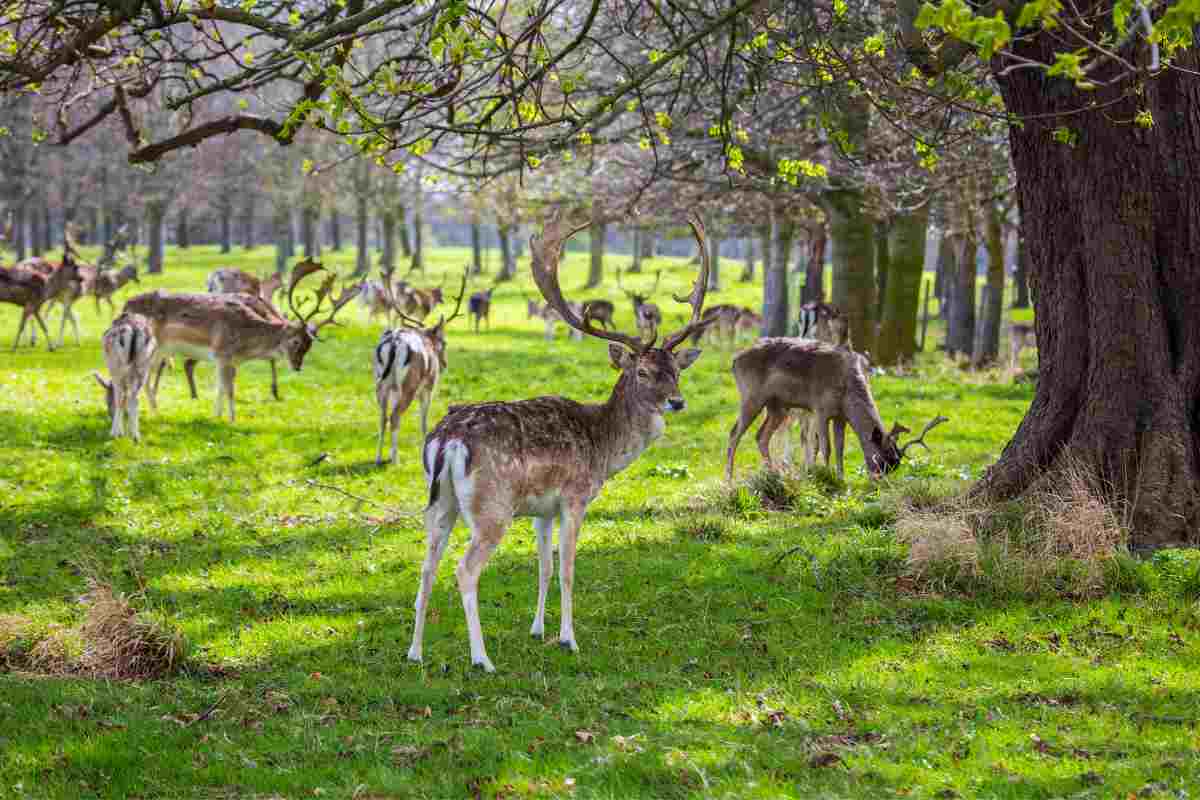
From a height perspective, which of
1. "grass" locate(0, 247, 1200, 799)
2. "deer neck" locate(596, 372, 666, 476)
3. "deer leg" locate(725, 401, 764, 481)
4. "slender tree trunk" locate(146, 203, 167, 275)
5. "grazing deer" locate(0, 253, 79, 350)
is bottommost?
"grass" locate(0, 247, 1200, 799)

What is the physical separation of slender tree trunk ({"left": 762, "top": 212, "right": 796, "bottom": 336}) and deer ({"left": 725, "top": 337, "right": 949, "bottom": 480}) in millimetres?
14649

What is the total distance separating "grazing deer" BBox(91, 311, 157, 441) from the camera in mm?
14078

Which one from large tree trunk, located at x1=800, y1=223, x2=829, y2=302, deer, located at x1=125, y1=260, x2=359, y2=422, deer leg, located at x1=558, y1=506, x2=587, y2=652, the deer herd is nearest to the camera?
the deer herd

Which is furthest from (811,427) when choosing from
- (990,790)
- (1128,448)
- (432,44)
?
(990,790)

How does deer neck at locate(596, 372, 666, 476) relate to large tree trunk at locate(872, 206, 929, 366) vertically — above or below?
below

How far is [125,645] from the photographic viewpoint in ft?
22.0

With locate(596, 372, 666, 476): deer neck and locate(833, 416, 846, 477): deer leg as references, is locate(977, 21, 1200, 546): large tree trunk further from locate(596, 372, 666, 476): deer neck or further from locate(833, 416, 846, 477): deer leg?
locate(833, 416, 846, 477): deer leg

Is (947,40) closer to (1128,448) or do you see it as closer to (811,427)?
(1128,448)

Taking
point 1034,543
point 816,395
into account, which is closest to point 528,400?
point 1034,543

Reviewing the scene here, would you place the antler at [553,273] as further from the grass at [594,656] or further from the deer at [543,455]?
the grass at [594,656]

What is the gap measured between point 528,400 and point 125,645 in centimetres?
268

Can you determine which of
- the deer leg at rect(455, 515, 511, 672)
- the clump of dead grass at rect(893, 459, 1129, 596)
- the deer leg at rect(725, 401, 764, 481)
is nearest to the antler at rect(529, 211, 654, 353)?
the deer leg at rect(455, 515, 511, 672)

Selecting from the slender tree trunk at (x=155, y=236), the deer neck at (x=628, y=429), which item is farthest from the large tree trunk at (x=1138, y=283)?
the slender tree trunk at (x=155, y=236)

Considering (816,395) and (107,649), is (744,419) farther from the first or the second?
(107,649)
